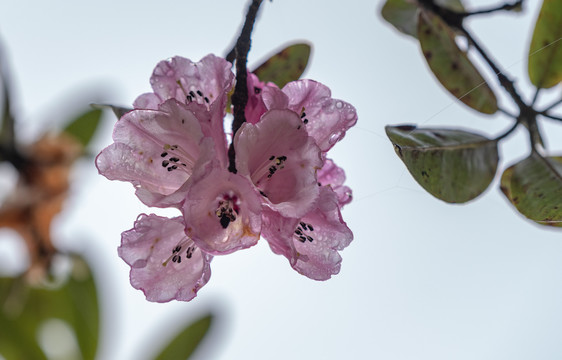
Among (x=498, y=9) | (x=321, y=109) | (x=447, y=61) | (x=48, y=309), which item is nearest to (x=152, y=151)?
(x=321, y=109)

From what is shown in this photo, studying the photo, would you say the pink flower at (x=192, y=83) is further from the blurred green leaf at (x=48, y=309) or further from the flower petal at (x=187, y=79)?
the blurred green leaf at (x=48, y=309)

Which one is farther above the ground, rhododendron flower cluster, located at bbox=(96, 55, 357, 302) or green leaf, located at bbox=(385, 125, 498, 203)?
rhododendron flower cluster, located at bbox=(96, 55, 357, 302)

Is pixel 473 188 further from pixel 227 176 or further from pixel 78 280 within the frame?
pixel 78 280

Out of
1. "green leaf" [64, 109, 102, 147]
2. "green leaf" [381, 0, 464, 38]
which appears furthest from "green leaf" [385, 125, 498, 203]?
"green leaf" [64, 109, 102, 147]

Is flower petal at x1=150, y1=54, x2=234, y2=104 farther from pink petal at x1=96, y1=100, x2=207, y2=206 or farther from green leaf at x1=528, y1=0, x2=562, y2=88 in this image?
green leaf at x1=528, y1=0, x2=562, y2=88

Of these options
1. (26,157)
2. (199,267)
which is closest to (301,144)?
(199,267)
